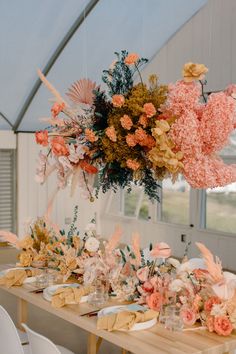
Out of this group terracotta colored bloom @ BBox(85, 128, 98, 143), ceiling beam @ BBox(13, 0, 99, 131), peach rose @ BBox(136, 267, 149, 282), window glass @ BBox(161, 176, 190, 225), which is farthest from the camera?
window glass @ BBox(161, 176, 190, 225)

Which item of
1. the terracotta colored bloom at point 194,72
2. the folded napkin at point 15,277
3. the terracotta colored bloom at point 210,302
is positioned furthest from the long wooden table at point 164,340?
the terracotta colored bloom at point 194,72

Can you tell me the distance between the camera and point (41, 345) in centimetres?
348

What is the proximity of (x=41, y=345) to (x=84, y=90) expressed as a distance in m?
1.55

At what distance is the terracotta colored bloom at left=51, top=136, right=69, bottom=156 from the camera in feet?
11.4

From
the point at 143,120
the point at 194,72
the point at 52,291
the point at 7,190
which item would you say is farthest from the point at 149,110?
the point at 7,190

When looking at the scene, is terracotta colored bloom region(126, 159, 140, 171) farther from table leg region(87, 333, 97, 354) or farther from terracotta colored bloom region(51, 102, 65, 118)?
table leg region(87, 333, 97, 354)

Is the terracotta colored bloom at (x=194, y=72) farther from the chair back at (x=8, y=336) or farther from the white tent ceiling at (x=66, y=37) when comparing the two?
the white tent ceiling at (x=66, y=37)

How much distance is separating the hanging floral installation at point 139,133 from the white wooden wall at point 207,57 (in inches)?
201

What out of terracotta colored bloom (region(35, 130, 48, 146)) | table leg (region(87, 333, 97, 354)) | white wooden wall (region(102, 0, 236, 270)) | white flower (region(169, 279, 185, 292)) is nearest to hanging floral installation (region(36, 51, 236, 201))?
terracotta colored bloom (region(35, 130, 48, 146))

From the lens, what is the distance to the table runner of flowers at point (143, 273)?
363cm

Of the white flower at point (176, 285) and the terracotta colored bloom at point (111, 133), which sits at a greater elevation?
the terracotta colored bloom at point (111, 133)

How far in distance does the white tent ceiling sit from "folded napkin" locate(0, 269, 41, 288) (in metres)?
3.75

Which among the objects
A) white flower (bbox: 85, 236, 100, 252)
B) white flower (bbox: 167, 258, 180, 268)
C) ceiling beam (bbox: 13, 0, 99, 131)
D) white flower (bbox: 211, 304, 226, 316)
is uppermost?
ceiling beam (bbox: 13, 0, 99, 131)

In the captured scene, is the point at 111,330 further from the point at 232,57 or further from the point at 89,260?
the point at 232,57
